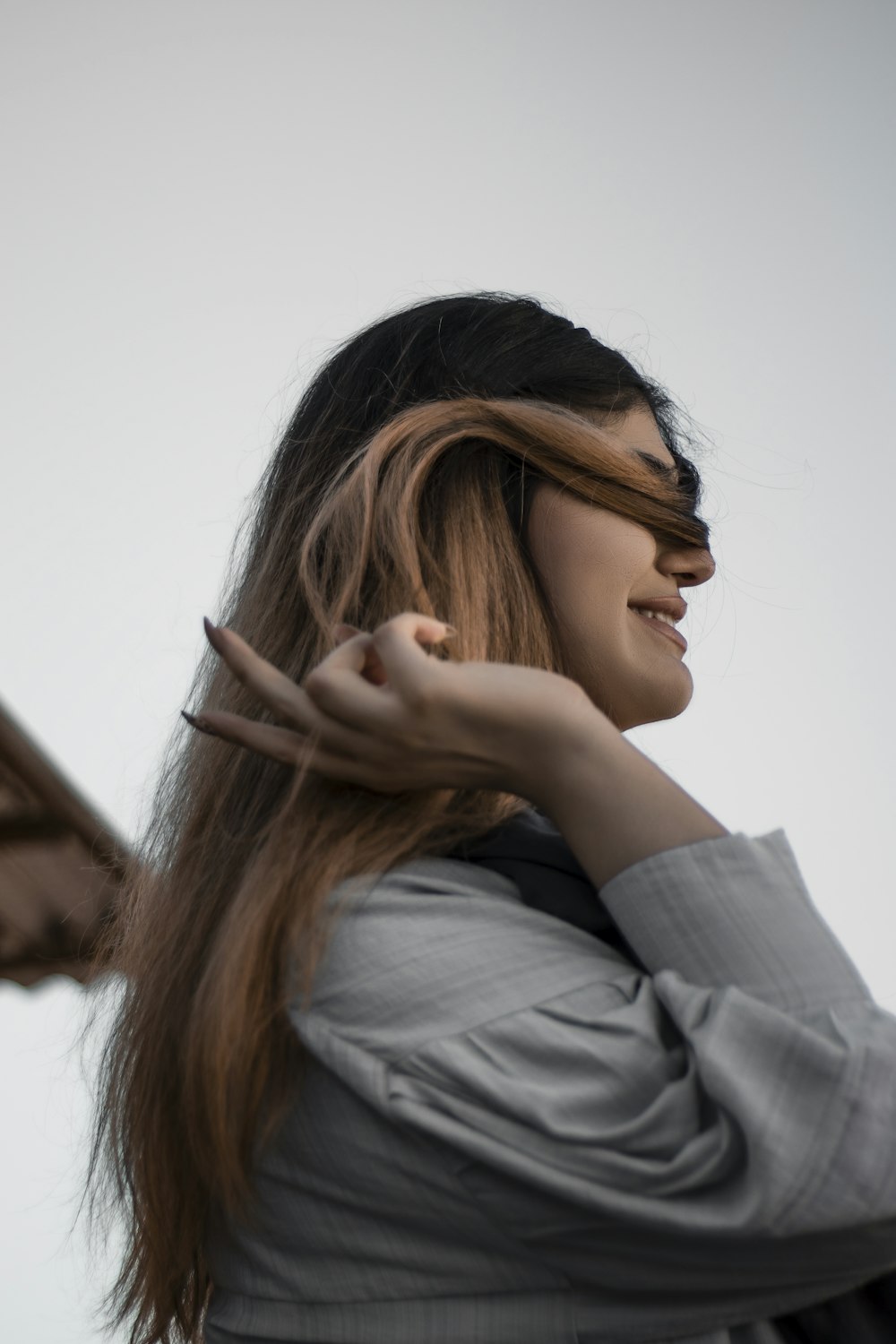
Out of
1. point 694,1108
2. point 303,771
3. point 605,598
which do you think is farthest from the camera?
point 605,598

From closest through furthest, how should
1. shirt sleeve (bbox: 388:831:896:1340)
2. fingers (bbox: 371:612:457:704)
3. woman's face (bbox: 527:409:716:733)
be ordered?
shirt sleeve (bbox: 388:831:896:1340)
fingers (bbox: 371:612:457:704)
woman's face (bbox: 527:409:716:733)

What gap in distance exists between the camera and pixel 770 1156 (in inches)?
26.6

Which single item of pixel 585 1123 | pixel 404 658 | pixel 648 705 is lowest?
pixel 585 1123

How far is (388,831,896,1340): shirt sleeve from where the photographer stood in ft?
2.24

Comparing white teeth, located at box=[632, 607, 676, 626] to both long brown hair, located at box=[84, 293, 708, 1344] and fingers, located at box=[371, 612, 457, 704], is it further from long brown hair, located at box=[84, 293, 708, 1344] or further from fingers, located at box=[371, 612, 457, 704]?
fingers, located at box=[371, 612, 457, 704]

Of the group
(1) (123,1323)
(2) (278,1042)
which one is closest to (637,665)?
(2) (278,1042)

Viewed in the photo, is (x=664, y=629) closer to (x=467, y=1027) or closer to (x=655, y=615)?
(x=655, y=615)

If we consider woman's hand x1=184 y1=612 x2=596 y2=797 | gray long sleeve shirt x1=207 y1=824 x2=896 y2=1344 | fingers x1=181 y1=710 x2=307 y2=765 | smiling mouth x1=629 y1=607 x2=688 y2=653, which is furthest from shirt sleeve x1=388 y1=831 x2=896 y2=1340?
smiling mouth x1=629 y1=607 x2=688 y2=653

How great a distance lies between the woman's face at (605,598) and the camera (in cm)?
108

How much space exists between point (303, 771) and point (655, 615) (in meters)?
0.44

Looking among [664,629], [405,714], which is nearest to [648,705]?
[664,629]

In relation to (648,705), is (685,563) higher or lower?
higher

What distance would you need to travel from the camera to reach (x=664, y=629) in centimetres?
113

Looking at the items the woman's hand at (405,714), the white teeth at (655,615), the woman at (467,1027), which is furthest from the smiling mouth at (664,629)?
the woman's hand at (405,714)
